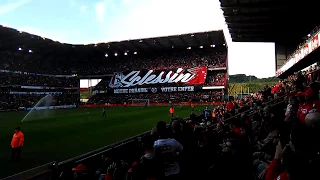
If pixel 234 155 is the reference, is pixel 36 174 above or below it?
below

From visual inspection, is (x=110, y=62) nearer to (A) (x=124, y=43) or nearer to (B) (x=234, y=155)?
(A) (x=124, y=43)

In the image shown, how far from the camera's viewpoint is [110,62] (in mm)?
86438

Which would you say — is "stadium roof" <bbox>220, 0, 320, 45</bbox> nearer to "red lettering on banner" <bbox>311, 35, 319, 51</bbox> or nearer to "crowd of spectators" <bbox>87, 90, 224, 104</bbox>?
"red lettering on banner" <bbox>311, 35, 319, 51</bbox>

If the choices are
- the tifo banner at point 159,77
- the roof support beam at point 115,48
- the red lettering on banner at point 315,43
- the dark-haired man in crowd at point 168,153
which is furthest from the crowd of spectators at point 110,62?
the dark-haired man in crowd at point 168,153

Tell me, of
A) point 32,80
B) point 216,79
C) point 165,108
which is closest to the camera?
point 165,108

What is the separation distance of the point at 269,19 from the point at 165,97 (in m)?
42.5

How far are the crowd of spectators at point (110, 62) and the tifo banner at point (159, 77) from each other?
245 centimetres

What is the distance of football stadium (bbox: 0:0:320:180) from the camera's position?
181 inches

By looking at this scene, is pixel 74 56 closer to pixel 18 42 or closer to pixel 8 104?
pixel 18 42

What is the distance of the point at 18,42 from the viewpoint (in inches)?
2424

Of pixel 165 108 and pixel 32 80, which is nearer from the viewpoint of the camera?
pixel 165 108

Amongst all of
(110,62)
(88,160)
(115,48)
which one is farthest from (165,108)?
(110,62)

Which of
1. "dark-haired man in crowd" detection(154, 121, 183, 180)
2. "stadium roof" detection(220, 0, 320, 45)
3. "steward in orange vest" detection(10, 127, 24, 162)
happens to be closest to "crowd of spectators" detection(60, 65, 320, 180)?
"dark-haired man in crowd" detection(154, 121, 183, 180)

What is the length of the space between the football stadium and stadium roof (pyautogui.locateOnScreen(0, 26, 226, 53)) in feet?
0.86
